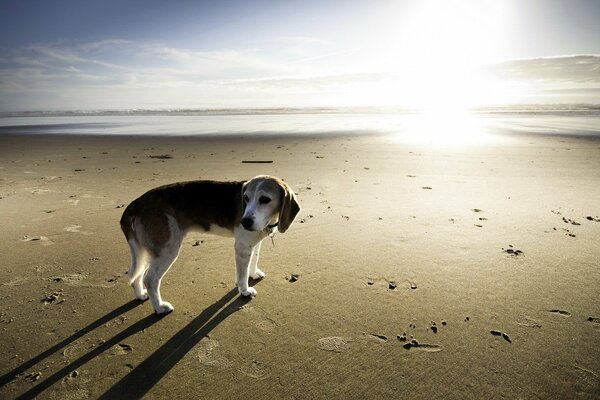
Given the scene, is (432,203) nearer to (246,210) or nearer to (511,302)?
(511,302)

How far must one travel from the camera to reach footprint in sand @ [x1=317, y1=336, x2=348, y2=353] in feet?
10.5

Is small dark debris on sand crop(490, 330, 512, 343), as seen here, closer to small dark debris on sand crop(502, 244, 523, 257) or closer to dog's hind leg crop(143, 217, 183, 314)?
small dark debris on sand crop(502, 244, 523, 257)

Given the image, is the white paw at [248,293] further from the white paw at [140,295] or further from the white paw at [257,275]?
the white paw at [140,295]

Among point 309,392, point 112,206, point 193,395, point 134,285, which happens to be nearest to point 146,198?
point 134,285

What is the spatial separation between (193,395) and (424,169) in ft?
30.1

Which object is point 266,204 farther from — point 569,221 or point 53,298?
point 569,221

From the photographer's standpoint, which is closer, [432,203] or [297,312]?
[297,312]

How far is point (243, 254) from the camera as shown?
407 centimetres

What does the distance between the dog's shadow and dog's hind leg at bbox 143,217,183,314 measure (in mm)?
137

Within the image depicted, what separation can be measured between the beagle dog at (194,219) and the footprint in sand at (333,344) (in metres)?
1.23

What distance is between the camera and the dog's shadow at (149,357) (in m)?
2.80

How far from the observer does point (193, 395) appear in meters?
2.74

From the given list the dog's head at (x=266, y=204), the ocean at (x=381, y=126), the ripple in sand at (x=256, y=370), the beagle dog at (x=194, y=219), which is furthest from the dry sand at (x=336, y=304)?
the ocean at (x=381, y=126)

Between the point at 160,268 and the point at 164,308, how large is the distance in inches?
18.3
